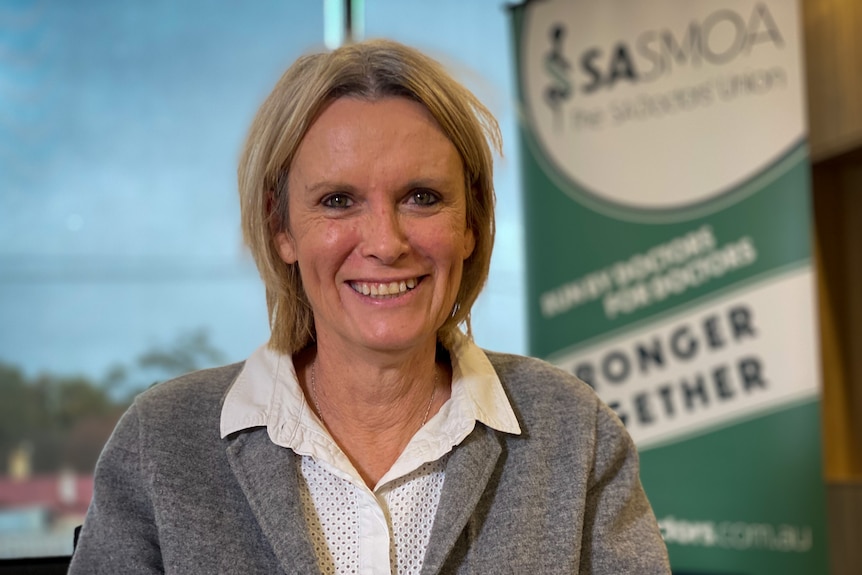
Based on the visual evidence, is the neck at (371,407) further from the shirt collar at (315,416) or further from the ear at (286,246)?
the ear at (286,246)

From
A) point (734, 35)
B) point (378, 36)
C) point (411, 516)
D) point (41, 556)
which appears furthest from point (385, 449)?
point (734, 35)

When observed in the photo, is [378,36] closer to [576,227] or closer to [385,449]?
[385,449]

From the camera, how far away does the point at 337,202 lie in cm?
134

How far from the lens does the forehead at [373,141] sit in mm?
1313

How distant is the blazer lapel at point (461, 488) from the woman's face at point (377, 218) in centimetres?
18

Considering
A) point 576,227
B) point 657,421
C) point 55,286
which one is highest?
point 576,227

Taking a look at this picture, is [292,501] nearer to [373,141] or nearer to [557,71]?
[373,141]

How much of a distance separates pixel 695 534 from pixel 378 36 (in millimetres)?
2339

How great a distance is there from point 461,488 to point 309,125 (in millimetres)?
592

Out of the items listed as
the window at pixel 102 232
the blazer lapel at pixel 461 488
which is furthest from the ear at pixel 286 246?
the window at pixel 102 232

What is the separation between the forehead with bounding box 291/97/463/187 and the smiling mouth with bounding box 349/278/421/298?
0.55 ft

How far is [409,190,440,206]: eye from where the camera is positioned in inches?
53.2

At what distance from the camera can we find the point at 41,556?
1.38 meters

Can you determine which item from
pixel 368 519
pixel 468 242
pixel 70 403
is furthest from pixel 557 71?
pixel 70 403
